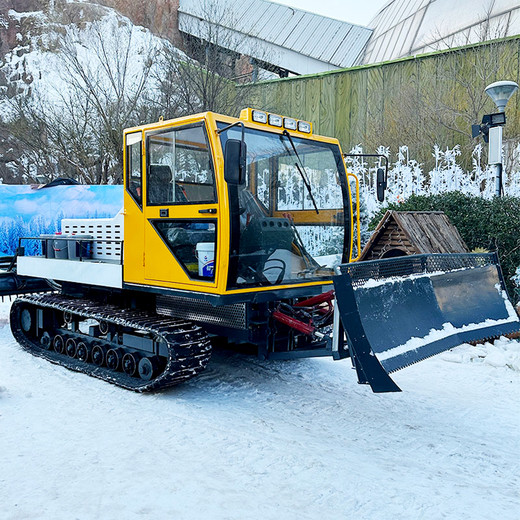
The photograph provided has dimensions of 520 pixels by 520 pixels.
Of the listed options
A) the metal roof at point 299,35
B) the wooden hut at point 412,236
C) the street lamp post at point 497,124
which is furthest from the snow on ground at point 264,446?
the metal roof at point 299,35

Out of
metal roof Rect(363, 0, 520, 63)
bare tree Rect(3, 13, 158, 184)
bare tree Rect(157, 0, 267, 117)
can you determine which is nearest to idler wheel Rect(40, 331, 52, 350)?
bare tree Rect(157, 0, 267, 117)

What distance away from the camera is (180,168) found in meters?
5.04

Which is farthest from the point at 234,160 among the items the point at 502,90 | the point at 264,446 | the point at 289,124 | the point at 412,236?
the point at 502,90

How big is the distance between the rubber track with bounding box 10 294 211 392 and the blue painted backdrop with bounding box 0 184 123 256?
17.6 feet

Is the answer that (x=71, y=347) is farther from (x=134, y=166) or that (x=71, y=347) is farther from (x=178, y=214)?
(x=178, y=214)

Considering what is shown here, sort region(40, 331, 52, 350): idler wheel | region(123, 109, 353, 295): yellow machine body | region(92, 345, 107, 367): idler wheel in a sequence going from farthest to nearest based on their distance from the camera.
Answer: region(40, 331, 52, 350): idler wheel → region(92, 345, 107, 367): idler wheel → region(123, 109, 353, 295): yellow machine body

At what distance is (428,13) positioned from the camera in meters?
21.3

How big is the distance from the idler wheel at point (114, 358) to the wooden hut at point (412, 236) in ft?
13.9

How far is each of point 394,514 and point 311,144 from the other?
359cm

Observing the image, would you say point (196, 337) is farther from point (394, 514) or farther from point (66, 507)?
point (394, 514)

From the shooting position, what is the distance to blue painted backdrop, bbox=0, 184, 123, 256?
1110 centimetres

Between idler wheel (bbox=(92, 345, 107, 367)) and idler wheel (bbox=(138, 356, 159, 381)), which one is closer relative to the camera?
idler wheel (bbox=(138, 356, 159, 381))

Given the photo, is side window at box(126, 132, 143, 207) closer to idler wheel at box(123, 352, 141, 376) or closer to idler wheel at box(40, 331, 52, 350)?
idler wheel at box(123, 352, 141, 376)

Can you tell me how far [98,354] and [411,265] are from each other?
3.47 m
